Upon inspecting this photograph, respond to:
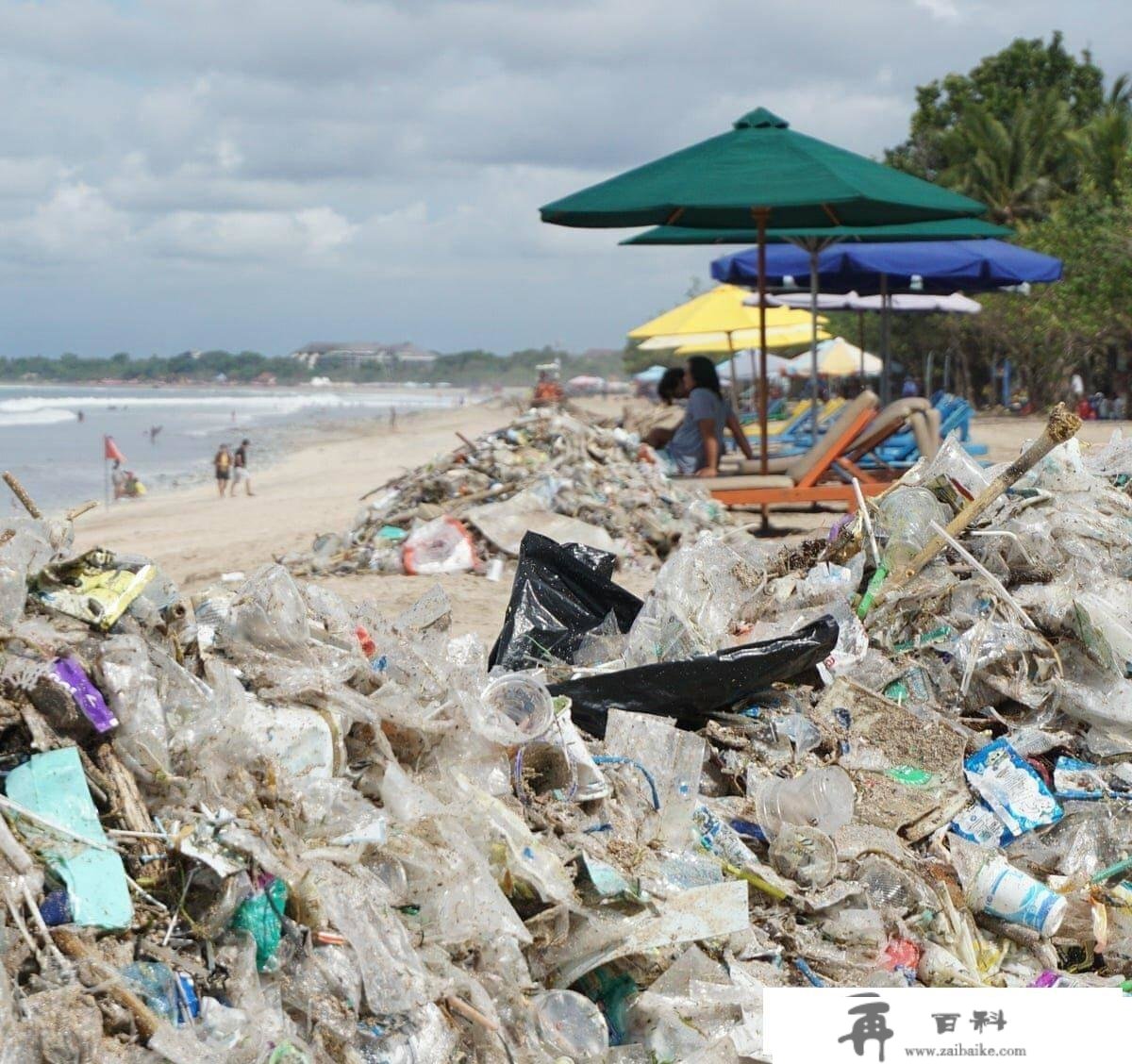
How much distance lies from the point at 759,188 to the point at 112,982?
6.77 meters

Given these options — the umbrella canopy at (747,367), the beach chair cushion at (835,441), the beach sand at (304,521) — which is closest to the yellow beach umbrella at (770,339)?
the beach sand at (304,521)

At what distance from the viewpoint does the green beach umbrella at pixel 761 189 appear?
8.10m

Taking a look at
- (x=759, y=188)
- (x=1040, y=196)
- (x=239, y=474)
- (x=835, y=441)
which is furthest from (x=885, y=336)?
(x=1040, y=196)

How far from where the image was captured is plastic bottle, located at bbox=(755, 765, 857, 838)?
346cm

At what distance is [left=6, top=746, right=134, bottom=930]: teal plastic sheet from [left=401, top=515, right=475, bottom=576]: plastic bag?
17.6 feet

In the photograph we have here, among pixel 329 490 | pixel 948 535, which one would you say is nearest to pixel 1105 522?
pixel 948 535

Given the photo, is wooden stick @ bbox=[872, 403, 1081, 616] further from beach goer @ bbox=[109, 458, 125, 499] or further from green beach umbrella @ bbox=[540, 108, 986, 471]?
beach goer @ bbox=[109, 458, 125, 499]

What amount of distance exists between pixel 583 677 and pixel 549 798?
0.65 m

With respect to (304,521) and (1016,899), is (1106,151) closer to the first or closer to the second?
(304,521)

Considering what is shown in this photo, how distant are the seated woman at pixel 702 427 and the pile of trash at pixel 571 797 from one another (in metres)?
5.25

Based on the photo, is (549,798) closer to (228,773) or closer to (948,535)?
(228,773)

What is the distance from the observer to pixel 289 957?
2.57 m

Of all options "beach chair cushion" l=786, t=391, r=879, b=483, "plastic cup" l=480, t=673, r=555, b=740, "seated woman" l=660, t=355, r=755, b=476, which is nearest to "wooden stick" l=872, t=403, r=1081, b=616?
"plastic cup" l=480, t=673, r=555, b=740

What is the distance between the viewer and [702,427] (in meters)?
9.95
